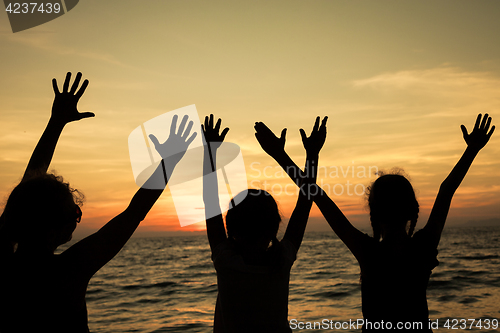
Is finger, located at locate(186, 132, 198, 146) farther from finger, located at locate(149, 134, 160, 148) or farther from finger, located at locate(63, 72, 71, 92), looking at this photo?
finger, located at locate(63, 72, 71, 92)

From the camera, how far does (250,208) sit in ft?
7.14

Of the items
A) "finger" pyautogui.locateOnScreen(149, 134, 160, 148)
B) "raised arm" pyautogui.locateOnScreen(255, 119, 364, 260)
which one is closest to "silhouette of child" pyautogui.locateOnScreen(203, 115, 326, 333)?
"raised arm" pyautogui.locateOnScreen(255, 119, 364, 260)

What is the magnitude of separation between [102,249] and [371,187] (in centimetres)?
169

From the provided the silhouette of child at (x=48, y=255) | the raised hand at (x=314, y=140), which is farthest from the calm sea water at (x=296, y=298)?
the silhouette of child at (x=48, y=255)

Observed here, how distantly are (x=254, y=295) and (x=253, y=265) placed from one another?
0.16 metres

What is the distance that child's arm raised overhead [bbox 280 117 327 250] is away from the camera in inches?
92.5

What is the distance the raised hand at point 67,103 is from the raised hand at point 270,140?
3.58ft

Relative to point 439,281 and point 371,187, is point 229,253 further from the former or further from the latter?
point 439,281

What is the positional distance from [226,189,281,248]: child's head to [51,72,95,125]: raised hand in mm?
1062

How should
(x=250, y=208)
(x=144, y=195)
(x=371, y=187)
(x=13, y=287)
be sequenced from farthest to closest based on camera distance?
(x=371, y=187), (x=250, y=208), (x=144, y=195), (x=13, y=287)

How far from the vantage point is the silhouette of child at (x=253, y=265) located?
2.09 meters

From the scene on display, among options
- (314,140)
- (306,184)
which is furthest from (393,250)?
(314,140)

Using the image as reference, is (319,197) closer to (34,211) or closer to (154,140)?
(154,140)

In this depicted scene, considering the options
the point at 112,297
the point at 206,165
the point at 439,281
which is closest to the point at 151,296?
the point at 112,297
